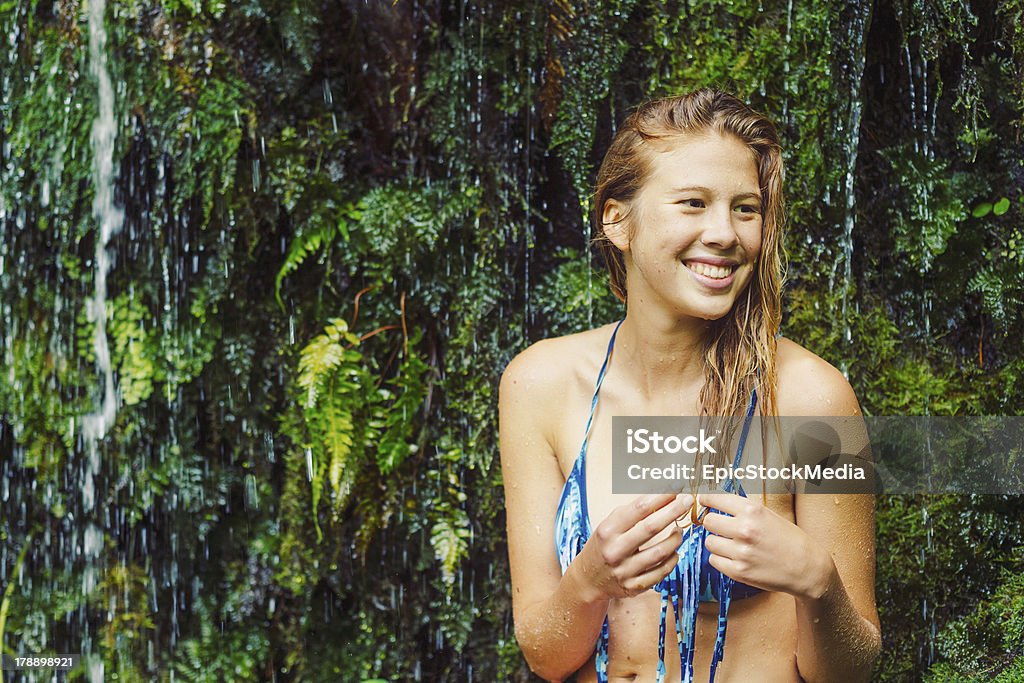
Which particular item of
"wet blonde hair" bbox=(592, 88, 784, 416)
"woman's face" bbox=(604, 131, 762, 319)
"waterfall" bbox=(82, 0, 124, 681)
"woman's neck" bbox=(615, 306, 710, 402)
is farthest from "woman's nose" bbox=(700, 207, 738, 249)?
"waterfall" bbox=(82, 0, 124, 681)

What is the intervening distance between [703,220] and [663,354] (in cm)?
36

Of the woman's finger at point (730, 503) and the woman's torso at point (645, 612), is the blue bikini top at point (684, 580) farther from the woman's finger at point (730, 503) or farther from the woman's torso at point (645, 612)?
the woman's finger at point (730, 503)

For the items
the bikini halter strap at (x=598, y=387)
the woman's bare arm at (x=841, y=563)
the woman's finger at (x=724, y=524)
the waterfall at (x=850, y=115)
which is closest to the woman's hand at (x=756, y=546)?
the woman's finger at (x=724, y=524)

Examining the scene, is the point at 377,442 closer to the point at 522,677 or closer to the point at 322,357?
the point at 322,357

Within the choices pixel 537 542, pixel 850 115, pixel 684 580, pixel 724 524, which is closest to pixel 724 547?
pixel 724 524

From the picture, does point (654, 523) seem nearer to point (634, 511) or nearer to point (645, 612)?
point (634, 511)

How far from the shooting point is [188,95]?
12.1 ft

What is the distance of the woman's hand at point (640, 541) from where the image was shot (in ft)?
5.65

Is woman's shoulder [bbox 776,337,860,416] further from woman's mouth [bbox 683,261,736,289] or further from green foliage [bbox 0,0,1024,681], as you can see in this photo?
green foliage [bbox 0,0,1024,681]

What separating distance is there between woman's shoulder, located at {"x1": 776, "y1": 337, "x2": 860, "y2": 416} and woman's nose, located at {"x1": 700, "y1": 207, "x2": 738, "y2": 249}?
342 millimetres

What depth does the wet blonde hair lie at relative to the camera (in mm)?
2010

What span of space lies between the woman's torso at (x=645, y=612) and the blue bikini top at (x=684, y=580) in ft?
0.10

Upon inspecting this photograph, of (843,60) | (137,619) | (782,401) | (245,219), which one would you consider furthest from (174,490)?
(843,60)

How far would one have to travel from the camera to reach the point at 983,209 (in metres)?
3.24
